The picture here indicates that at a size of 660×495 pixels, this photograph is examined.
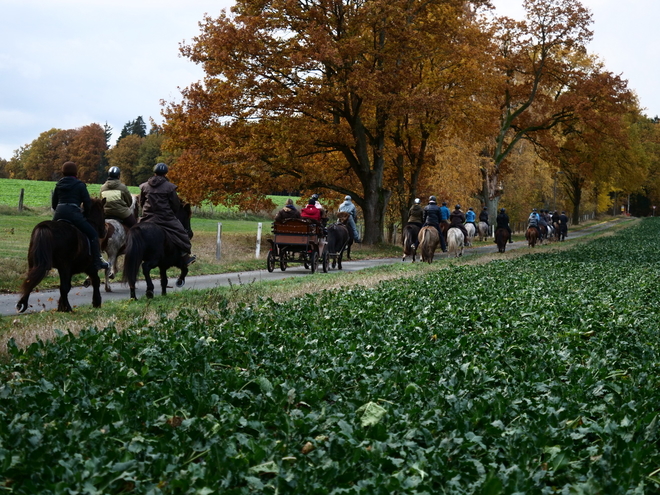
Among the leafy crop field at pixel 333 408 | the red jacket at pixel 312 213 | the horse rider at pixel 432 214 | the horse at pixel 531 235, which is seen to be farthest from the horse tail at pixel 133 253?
the horse at pixel 531 235

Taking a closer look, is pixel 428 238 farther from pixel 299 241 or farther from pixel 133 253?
pixel 133 253

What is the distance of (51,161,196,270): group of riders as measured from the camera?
1093 cm

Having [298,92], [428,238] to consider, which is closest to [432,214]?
[428,238]

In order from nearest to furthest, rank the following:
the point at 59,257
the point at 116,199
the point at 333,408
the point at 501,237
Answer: the point at 333,408 < the point at 59,257 < the point at 116,199 < the point at 501,237

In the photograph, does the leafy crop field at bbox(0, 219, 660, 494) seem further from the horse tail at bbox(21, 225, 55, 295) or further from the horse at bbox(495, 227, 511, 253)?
the horse at bbox(495, 227, 511, 253)

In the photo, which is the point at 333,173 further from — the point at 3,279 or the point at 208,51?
the point at 3,279

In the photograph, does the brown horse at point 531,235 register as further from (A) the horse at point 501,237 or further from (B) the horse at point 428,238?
(B) the horse at point 428,238

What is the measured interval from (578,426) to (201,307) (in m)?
6.58

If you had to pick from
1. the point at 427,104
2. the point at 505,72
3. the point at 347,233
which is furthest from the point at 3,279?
the point at 505,72

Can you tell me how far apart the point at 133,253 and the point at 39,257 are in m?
2.14

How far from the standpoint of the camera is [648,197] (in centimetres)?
14462

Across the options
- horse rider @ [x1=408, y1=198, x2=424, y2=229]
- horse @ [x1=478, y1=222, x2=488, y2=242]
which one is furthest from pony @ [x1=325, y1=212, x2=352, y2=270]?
horse @ [x1=478, y1=222, x2=488, y2=242]

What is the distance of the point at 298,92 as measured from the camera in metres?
28.4

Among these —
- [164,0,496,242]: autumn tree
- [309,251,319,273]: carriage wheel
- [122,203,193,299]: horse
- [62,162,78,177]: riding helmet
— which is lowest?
[309,251,319,273]: carriage wheel
